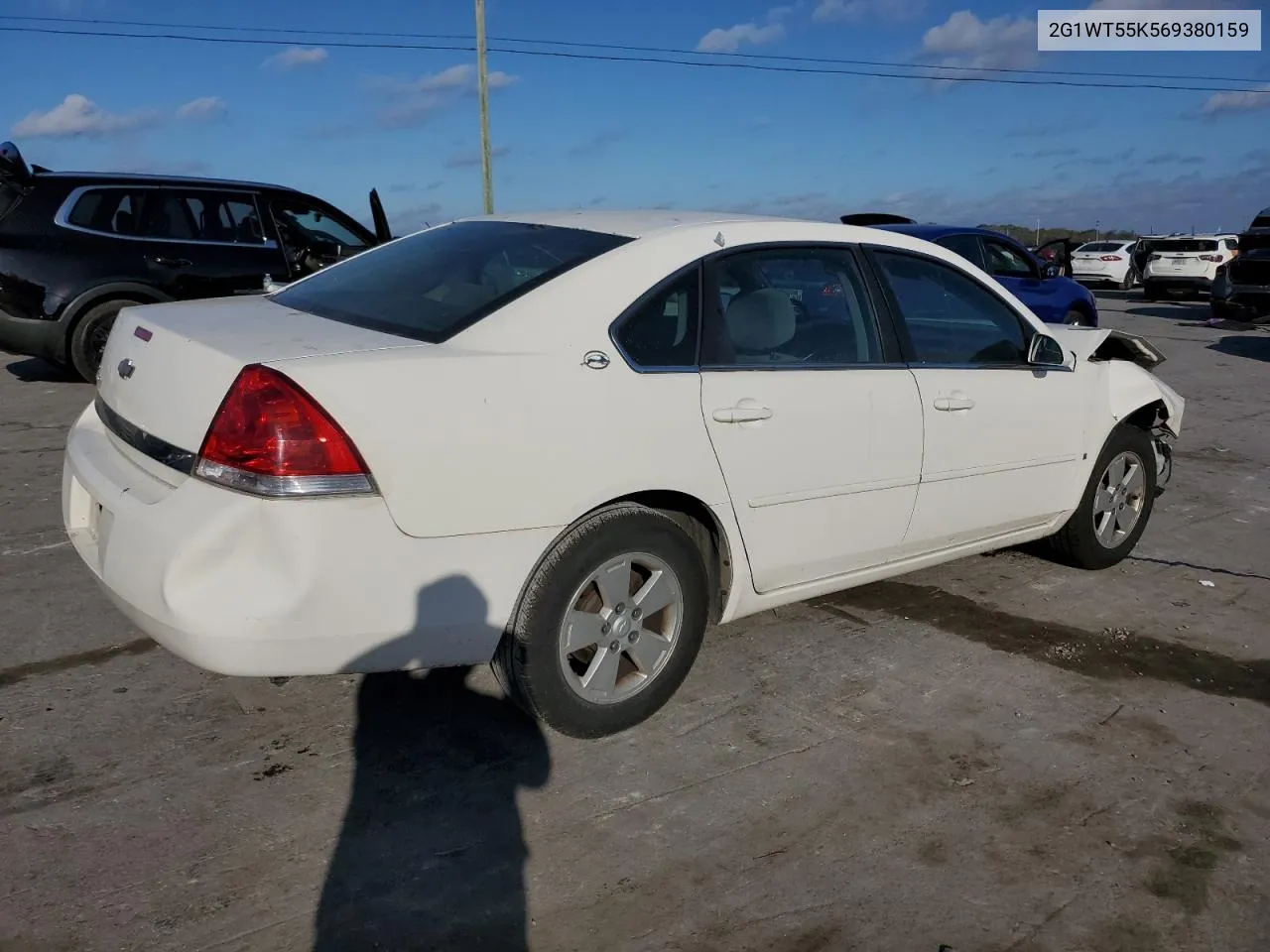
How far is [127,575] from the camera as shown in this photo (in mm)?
2906

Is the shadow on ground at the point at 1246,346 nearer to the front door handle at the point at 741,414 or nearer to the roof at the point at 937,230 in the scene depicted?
the roof at the point at 937,230

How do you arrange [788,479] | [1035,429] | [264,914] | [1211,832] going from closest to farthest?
1. [264,914]
2. [1211,832]
3. [788,479]
4. [1035,429]

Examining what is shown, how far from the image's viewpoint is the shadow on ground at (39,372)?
9.95 m

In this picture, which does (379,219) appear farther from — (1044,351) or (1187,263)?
(1187,263)

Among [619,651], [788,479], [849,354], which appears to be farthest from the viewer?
[849,354]

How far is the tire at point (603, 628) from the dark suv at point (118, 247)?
609 cm

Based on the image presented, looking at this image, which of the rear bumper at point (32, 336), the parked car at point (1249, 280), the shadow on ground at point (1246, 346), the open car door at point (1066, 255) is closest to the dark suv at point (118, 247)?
the rear bumper at point (32, 336)

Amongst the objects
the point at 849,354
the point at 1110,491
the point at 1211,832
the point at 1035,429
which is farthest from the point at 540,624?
the point at 1110,491

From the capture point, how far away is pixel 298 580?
273cm

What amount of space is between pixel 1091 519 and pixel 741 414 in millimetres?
2412

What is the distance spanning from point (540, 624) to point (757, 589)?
0.90 meters

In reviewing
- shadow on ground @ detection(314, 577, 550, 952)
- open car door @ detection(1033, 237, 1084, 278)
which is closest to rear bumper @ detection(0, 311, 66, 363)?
shadow on ground @ detection(314, 577, 550, 952)

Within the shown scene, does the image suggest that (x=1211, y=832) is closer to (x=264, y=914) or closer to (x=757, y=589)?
(x=757, y=589)

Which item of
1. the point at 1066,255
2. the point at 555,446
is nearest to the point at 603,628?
the point at 555,446
